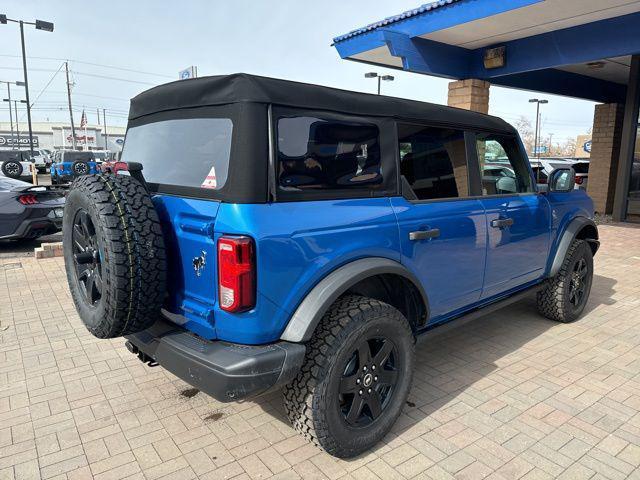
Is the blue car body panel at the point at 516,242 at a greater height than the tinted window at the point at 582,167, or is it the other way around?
the tinted window at the point at 582,167

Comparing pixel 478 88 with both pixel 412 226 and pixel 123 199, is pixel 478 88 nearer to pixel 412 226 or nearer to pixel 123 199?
pixel 412 226

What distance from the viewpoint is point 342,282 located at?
2410 mm

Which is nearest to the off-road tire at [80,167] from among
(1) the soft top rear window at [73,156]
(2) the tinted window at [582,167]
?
(1) the soft top rear window at [73,156]

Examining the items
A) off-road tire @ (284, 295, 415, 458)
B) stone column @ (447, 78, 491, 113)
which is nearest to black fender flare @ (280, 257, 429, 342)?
off-road tire @ (284, 295, 415, 458)

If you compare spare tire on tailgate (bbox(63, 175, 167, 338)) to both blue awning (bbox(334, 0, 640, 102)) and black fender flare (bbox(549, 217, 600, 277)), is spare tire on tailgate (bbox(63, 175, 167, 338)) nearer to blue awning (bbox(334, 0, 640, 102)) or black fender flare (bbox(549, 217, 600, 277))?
black fender flare (bbox(549, 217, 600, 277))

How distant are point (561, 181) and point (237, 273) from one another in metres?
3.42

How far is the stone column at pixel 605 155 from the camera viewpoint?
528 inches

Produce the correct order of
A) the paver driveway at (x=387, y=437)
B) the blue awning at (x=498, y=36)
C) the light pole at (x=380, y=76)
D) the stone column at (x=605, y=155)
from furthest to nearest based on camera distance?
the light pole at (x=380, y=76)
the stone column at (x=605, y=155)
the blue awning at (x=498, y=36)
the paver driveway at (x=387, y=437)

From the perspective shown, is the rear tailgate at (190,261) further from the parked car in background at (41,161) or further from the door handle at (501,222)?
the parked car in background at (41,161)

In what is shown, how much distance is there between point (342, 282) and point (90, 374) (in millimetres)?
2382

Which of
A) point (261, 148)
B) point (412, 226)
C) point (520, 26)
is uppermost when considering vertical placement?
point (520, 26)

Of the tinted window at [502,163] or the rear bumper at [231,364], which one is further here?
the tinted window at [502,163]

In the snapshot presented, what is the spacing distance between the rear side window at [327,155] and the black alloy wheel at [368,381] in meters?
0.90

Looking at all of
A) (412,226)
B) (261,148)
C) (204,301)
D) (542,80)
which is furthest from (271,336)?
(542,80)
